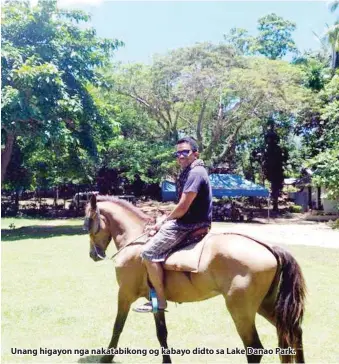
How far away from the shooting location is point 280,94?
26875mm

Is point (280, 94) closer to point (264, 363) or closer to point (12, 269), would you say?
point (12, 269)

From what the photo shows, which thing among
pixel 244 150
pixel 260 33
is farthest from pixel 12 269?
pixel 260 33

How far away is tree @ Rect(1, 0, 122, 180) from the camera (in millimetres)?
16312

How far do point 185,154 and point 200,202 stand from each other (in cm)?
54

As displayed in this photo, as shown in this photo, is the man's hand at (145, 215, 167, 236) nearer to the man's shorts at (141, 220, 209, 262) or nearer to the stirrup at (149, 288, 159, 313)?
the man's shorts at (141, 220, 209, 262)

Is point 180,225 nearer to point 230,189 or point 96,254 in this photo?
point 96,254

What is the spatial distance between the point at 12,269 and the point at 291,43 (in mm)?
36167

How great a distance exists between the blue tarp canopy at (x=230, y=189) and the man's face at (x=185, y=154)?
22682 millimetres

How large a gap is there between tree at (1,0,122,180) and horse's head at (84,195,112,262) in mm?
11611

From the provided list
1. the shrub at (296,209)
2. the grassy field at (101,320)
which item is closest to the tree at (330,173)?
the grassy field at (101,320)

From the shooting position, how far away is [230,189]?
27.5 m

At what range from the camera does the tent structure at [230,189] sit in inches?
1081

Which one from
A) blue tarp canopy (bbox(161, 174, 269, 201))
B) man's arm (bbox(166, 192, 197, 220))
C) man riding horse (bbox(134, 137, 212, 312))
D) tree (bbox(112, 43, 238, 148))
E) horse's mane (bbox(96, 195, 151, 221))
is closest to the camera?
man's arm (bbox(166, 192, 197, 220))

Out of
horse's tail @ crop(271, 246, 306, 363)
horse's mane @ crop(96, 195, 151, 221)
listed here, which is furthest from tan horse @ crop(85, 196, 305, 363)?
horse's mane @ crop(96, 195, 151, 221)
